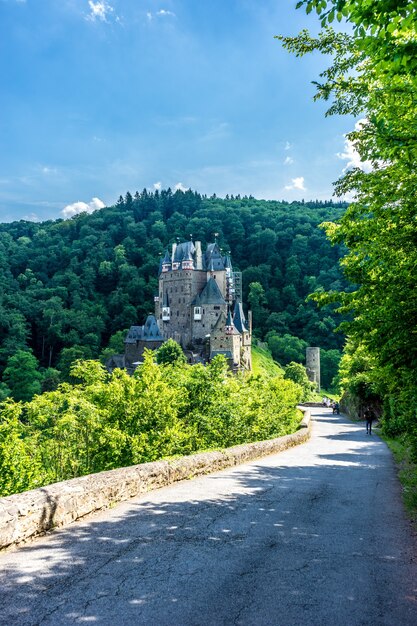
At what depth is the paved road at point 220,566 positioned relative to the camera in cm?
445

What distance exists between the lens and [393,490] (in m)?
11.4

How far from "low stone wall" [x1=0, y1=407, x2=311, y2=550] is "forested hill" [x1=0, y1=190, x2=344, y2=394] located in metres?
87.5

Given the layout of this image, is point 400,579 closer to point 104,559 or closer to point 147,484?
point 104,559

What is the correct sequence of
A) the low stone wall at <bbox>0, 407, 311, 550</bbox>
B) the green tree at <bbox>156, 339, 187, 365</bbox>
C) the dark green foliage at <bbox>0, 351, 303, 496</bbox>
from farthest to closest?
the green tree at <bbox>156, 339, 187, 365</bbox> < the dark green foliage at <bbox>0, 351, 303, 496</bbox> < the low stone wall at <bbox>0, 407, 311, 550</bbox>

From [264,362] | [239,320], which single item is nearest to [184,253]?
[239,320]

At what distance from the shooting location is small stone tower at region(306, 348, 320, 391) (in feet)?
313

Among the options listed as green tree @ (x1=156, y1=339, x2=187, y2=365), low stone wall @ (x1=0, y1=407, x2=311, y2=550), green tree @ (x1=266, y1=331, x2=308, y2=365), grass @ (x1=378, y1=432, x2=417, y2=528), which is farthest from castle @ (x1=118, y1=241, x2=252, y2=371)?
low stone wall @ (x1=0, y1=407, x2=311, y2=550)

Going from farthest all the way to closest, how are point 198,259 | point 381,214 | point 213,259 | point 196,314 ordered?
point 213,259
point 198,259
point 196,314
point 381,214

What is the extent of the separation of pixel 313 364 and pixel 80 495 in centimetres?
9215

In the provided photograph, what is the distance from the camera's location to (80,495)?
712 centimetres

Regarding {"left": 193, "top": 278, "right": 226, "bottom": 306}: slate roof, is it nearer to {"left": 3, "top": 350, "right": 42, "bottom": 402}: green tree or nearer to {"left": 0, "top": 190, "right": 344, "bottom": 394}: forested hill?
{"left": 0, "top": 190, "right": 344, "bottom": 394}: forested hill

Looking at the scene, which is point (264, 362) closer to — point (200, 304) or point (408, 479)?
point (200, 304)

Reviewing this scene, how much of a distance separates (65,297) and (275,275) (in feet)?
182

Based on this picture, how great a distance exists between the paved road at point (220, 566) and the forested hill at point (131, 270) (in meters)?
90.1
